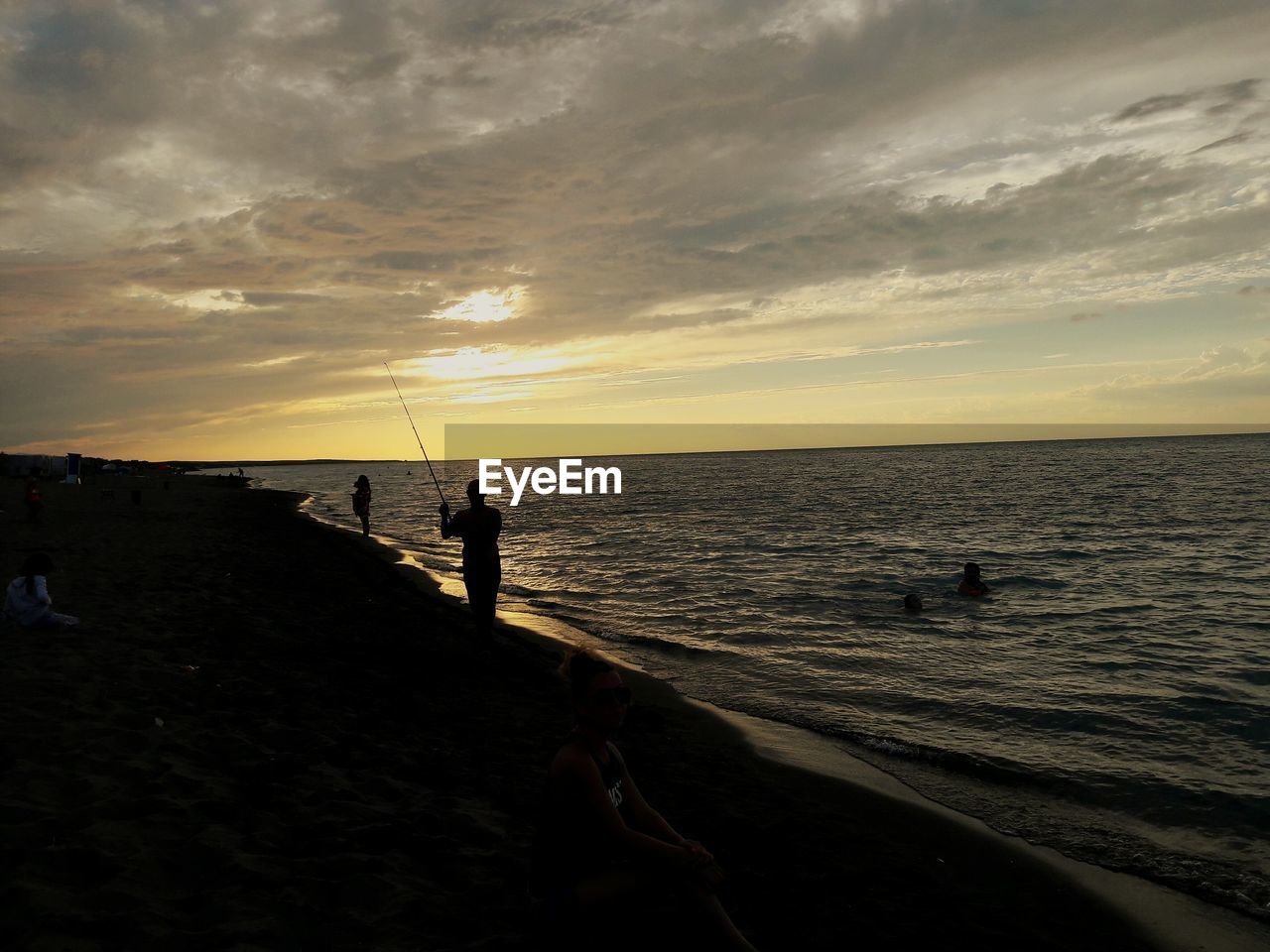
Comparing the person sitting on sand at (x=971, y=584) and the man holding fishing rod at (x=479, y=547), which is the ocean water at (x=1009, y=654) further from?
the man holding fishing rod at (x=479, y=547)

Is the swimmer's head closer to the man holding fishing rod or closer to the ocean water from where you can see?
the man holding fishing rod

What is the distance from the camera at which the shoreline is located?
5660 millimetres

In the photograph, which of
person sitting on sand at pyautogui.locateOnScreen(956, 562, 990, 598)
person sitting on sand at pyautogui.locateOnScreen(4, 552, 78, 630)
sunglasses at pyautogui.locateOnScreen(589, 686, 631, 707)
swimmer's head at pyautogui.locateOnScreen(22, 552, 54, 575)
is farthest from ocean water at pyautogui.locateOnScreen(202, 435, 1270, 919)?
swimmer's head at pyautogui.locateOnScreen(22, 552, 54, 575)

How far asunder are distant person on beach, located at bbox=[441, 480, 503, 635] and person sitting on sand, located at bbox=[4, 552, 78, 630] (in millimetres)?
5114

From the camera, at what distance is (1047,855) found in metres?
6.86

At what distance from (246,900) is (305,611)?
1089 cm

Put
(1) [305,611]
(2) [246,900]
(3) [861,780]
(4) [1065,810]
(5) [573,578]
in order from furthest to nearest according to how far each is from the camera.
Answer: (5) [573,578], (1) [305,611], (3) [861,780], (4) [1065,810], (2) [246,900]

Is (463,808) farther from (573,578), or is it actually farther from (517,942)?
(573,578)

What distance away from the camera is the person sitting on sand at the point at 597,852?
147 inches

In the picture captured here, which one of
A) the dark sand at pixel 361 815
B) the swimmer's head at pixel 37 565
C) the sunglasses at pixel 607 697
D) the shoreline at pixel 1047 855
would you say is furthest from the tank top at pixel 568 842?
the swimmer's head at pixel 37 565

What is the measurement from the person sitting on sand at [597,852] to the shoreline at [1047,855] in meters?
4.09

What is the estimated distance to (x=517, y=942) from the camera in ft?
14.7

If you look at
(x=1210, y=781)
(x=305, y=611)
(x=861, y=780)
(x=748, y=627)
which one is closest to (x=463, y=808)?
(x=861, y=780)

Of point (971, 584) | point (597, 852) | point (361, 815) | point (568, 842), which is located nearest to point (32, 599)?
point (361, 815)
